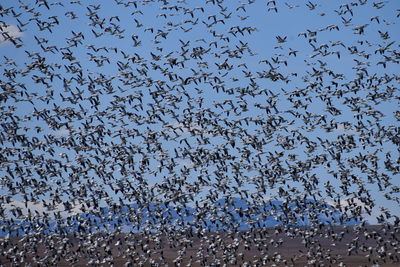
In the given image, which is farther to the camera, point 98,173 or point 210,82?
point 98,173

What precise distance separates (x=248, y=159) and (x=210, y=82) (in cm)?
991

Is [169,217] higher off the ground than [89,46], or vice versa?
[89,46]

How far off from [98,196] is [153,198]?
16.7ft

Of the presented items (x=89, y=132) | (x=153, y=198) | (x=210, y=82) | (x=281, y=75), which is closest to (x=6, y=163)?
(x=89, y=132)

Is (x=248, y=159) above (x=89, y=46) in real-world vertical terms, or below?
below

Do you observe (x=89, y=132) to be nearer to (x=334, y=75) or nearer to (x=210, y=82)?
(x=210, y=82)

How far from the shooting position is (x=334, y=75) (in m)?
66.6

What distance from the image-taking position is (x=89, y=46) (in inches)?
2485

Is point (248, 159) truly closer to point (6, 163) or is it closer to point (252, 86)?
point (252, 86)

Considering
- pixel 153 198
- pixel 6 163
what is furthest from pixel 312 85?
pixel 6 163

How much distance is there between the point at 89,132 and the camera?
69.8 metres

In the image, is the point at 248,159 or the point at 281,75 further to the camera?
the point at 248,159

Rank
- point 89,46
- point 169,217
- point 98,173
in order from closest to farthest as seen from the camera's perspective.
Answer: point 89,46 < point 98,173 < point 169,217

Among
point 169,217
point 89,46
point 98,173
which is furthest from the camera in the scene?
point 169,217
